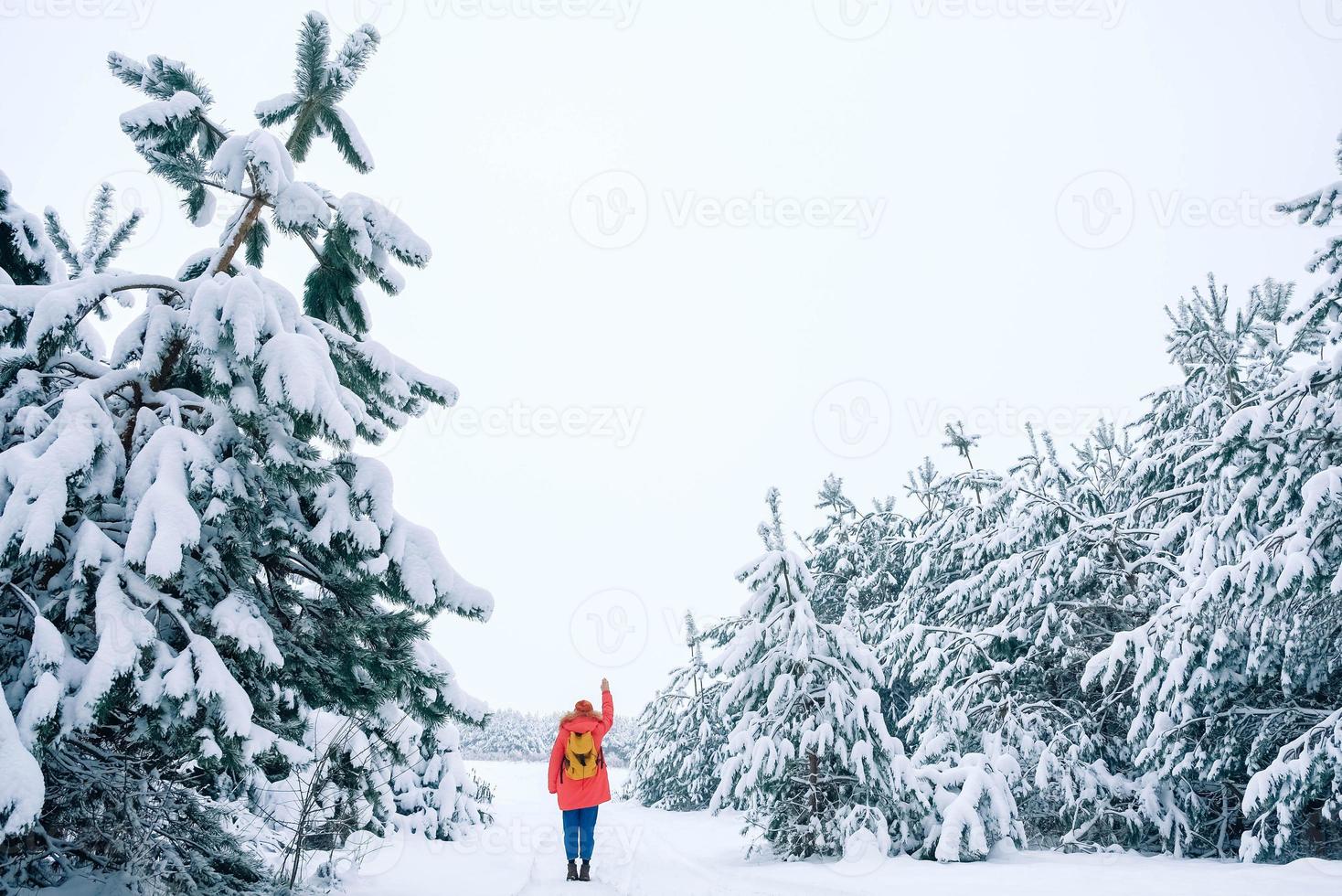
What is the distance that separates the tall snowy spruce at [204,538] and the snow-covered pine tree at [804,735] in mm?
6206

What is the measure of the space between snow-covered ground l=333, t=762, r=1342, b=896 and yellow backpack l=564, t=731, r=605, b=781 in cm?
98

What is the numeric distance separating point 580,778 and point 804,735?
150 inches

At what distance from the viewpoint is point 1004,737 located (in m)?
11.7

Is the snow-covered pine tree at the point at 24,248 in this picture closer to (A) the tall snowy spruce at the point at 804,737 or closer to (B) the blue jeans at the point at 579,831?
(B) the blue jeans at the point at 579,831

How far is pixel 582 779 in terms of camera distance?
7.49m

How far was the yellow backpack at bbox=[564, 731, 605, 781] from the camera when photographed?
24.8 ft

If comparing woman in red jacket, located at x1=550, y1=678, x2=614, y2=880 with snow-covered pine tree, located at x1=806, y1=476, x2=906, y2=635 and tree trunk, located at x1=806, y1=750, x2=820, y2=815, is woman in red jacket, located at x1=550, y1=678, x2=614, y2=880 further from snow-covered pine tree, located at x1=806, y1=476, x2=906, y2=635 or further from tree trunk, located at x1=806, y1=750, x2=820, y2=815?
snow-covered pine tree, located at x1=806, y1=476, x2=906, y2=635

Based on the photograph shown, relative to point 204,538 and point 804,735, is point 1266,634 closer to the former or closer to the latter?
point 804,735

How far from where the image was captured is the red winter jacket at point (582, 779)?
746 centimetres

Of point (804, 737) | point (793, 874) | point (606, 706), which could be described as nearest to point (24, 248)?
point (606, 706)

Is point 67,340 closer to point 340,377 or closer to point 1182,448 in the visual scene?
point 340,377

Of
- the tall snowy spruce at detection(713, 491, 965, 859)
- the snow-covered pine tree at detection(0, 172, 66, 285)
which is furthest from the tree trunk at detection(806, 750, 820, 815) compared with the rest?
the snow-covered pine tree at detection(0, 172, 66, 285)

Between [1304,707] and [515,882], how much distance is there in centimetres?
924

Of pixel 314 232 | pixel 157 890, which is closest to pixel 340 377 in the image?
pixel 314 232
